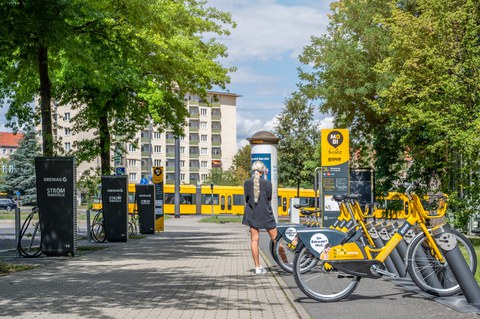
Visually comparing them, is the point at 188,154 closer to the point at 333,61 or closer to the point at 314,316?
the point at 333,61

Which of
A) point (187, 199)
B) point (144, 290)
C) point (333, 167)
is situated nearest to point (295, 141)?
point (187, 199)

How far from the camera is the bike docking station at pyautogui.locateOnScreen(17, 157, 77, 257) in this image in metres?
16.6

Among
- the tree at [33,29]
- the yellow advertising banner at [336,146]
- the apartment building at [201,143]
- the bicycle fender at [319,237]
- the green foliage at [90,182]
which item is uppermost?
the apartment building at [201,143]

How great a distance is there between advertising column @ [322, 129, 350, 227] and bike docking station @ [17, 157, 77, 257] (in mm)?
8282

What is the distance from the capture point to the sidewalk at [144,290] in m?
→ 8.37

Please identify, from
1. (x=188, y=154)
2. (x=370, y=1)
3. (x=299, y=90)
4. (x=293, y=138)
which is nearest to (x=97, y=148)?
(x=299, y=90)

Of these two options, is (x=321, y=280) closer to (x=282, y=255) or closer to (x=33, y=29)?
(x=282, y=255)

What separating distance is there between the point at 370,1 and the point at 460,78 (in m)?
9.66

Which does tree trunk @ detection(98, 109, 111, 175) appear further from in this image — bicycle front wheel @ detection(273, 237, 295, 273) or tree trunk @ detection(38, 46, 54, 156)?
bicycle front wheel @ detection(273, 237, 295, 273)

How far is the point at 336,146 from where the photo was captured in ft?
74.0

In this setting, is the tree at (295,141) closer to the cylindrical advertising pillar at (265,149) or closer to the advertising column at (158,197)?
the advertising column at (158,197)

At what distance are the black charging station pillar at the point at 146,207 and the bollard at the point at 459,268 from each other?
2272cm

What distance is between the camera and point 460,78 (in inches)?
912

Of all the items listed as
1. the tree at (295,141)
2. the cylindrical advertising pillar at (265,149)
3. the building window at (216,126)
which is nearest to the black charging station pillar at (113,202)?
the cylindrical advertising pillar at (265,149)
